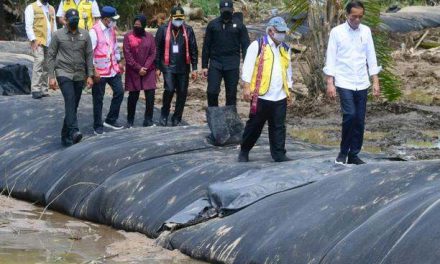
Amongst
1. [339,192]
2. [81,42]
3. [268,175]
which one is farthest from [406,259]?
[81,42]

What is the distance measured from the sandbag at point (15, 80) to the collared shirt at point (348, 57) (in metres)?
6.86

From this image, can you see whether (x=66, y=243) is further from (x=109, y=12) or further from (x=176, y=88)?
(x=176, y=88)

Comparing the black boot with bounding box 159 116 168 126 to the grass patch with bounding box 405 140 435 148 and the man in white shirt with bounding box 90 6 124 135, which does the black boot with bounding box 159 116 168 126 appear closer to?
the man in white shirt with bounding box 90 6 124 135

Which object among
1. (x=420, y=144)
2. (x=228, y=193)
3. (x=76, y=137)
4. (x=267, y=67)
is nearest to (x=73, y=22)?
(x=76, y=137)

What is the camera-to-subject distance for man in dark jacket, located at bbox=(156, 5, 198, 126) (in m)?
11.9

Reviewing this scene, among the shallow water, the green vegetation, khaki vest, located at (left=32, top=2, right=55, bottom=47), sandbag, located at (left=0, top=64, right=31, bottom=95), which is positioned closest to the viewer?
the shallow water

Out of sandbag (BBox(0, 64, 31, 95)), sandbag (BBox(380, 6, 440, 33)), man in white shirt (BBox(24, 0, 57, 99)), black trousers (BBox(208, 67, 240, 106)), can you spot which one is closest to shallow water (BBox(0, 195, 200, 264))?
black trousers (BBox(208, 67, 240, 106))

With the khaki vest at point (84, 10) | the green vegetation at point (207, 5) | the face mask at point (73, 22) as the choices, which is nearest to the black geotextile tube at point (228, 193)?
the face mask at point (73, 22)

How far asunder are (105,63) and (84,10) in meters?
1.08

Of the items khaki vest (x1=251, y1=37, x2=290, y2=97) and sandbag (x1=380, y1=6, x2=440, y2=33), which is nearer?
khaki vest (x1=251, y1=37, x2=290, y2=97)

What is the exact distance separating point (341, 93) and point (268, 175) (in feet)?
3.79

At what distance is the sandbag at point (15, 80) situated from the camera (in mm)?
14523

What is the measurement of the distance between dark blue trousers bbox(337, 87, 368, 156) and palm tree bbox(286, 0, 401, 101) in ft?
23.6

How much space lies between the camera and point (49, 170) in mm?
10016
